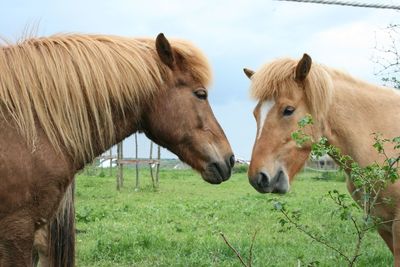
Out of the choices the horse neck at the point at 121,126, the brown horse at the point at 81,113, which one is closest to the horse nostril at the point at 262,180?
the brown horse at the point at 81,113

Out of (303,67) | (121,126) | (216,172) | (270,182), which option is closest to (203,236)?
(270,182)

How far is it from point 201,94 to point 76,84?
71 cm

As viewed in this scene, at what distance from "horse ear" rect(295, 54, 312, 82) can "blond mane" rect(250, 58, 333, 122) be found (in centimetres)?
4

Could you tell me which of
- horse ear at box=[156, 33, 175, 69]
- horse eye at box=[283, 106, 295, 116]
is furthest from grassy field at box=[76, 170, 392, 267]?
horse ear at box=[156, 33, 175, 69]

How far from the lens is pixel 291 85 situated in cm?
455

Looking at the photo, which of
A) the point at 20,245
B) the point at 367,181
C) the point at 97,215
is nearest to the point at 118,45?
the point at 20,245

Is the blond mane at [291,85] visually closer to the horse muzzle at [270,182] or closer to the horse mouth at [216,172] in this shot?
the horse muzzle at [270,182]

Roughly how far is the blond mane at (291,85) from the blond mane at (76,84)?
1.33 metres

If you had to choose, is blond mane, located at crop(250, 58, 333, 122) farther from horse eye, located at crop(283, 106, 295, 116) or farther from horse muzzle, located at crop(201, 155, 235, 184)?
horse muzzle, located at crop(201, 155, 235, 184)

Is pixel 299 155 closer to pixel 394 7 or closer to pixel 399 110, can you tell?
pixel 399 110

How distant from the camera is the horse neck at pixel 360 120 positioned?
4.43 meters

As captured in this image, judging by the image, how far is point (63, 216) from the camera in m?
4.23

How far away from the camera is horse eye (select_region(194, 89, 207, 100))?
10.8 feet

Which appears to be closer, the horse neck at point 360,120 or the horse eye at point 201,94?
the horse eye at point 201,94
